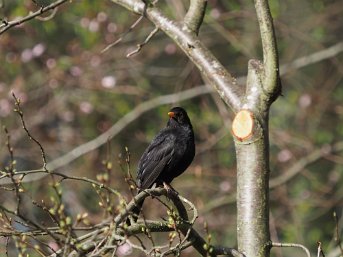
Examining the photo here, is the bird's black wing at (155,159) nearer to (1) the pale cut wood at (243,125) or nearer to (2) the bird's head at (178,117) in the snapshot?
(2) the bird's head at (178,117)

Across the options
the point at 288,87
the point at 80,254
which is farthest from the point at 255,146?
the point at 288,87

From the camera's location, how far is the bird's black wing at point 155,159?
19.0 ft

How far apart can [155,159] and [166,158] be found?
0.28 feet

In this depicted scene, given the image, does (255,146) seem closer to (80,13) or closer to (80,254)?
(80,254)

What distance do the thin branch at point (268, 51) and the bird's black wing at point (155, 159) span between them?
1.82 metres

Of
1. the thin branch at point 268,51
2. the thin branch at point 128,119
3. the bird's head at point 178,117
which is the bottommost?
the thin branch at point 268,51

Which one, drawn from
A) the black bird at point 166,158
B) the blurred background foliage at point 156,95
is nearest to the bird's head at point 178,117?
the black bird at point 166,158

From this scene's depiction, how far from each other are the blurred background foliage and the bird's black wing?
3.17 m

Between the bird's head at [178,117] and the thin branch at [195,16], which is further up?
the bird's head at [178,117]

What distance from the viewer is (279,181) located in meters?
8.67

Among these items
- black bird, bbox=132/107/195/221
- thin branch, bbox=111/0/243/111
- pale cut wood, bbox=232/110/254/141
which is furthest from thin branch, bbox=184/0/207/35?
black bird, bbox=132/107/195/221

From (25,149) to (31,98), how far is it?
0.67m

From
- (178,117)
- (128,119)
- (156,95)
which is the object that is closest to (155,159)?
→ (178,117)

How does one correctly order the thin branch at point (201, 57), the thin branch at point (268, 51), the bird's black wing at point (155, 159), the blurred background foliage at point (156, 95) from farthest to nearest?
the blurred background foliage at point (156, 95) < the bird's black wing at point (155, 159) < the thin branch at point (201, 57) < the thin branch at point (268, 51)
